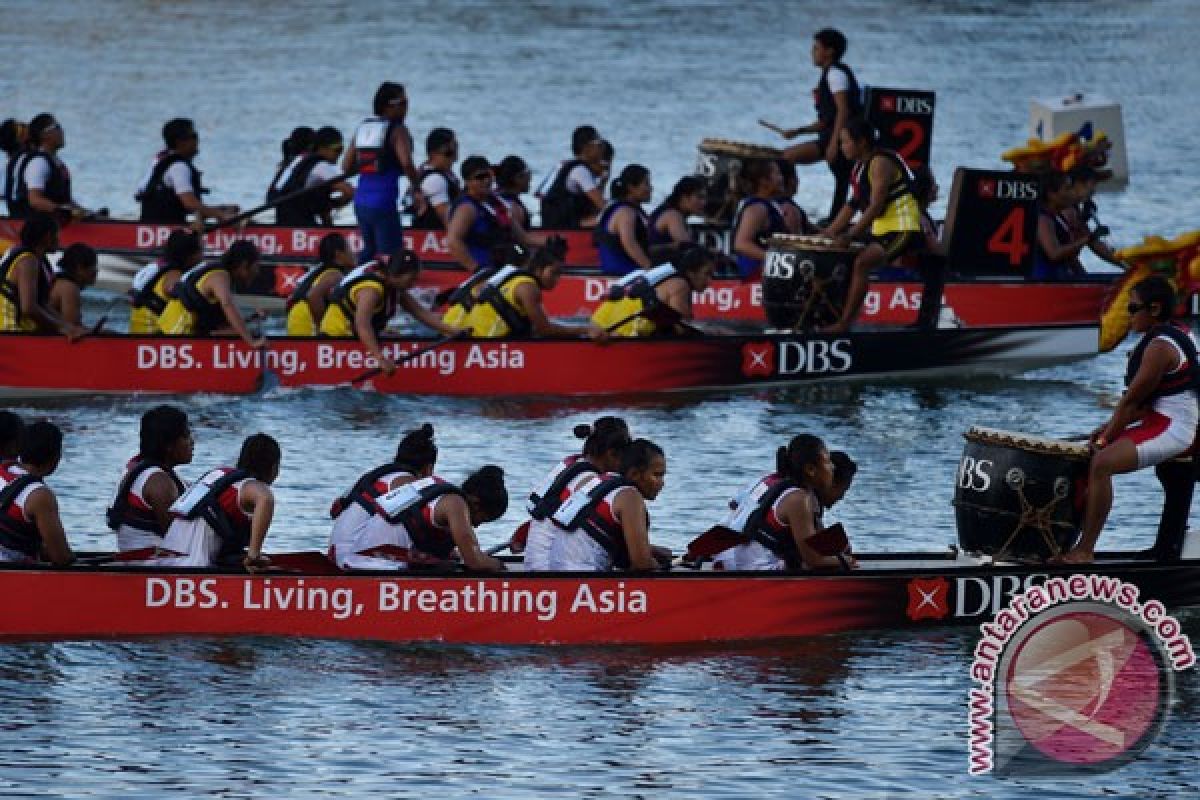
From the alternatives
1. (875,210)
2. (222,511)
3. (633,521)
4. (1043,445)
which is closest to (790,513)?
(633,521)

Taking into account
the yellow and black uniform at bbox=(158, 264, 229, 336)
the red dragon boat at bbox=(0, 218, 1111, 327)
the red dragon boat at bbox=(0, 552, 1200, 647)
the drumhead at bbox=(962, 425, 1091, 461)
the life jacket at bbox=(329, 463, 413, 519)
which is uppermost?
the red dragon boat at bbox=(0, 218, 1111, 327)

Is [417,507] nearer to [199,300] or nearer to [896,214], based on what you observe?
[199,300]

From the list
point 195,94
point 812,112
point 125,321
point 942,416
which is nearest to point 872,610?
point 942,416

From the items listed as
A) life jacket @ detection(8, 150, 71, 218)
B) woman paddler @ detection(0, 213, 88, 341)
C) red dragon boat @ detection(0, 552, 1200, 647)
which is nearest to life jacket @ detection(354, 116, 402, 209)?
life jacket @ detection(8, 150, 71, 218)

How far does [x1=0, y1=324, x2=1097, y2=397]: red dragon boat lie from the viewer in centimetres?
2370

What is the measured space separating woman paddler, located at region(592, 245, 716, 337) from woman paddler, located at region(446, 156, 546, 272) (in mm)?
2876

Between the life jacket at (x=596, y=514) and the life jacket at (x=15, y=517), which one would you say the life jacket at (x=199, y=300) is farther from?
the life jacket at (x=596, y=514)

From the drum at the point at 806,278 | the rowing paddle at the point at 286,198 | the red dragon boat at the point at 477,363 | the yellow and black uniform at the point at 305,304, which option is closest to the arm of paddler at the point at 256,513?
the red dragon boat at the point at 477,363

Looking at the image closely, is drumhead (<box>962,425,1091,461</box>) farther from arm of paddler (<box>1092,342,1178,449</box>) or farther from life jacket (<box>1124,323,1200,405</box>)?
life jacket (<box>1124,323,1200,405</box>)

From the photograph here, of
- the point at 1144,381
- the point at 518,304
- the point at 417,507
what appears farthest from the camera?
the point at 518,304

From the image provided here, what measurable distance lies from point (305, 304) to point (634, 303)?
2.69 metres

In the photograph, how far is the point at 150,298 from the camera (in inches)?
952

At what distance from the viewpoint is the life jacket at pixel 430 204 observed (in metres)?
29.0

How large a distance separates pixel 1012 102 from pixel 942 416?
19321 millimetres
